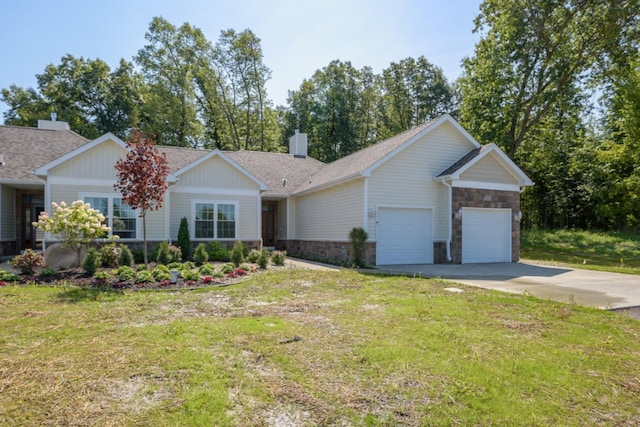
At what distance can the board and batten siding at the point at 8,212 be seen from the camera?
1484 cm

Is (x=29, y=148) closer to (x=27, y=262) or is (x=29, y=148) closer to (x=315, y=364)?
(x=27, y=262)

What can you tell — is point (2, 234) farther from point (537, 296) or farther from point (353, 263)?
point (537, 296)

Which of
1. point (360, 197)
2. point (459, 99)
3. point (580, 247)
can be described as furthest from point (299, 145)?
point (459, 99)

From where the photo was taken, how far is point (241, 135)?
35.0m

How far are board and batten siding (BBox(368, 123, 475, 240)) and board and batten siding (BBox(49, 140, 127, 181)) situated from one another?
967cm

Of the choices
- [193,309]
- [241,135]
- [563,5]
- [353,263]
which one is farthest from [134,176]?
[241,135]

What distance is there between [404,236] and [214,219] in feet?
25.7

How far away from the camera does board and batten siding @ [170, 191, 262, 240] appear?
15.4 m

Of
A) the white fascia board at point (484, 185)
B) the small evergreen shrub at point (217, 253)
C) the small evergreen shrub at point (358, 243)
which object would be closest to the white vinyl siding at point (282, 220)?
the small evergreen shrub at point (217, 253)

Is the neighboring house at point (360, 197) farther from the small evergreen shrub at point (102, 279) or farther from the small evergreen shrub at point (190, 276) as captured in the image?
the small evergreen shrub at point (190, 276)

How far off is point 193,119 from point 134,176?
24.6m

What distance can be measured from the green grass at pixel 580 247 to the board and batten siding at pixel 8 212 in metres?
22.0

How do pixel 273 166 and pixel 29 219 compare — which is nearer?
pixel 29 219

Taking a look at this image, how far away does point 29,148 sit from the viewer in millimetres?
16781
